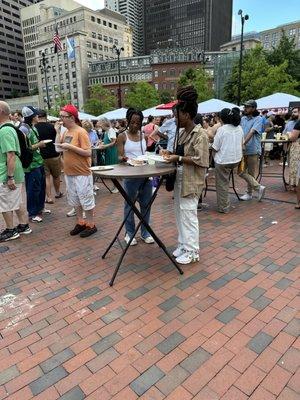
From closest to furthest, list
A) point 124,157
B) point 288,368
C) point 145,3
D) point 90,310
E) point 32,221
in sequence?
1. point 288,368
2. point 90,310
3. point 124,157
4. point 32,221
5. point 145,3

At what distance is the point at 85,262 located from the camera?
385cm

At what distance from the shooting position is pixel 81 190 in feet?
15.0

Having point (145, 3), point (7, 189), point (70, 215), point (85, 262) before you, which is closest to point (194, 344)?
point (85, 262)

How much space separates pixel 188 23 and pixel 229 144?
14480cm

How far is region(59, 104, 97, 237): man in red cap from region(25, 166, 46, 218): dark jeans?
4.08 ft

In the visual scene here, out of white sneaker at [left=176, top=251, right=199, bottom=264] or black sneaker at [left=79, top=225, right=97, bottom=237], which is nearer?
white sneaker at [left=176, top=251, right=199, bottom=264]

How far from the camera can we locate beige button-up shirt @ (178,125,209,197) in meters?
3.29

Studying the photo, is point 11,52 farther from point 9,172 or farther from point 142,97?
point 9,172

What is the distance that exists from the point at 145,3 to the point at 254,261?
16677 centimetres

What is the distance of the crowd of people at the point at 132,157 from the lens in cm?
341

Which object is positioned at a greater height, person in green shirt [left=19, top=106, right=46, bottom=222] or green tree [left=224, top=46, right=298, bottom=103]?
green tree [left=224, top=46, right=298, bottom=103]

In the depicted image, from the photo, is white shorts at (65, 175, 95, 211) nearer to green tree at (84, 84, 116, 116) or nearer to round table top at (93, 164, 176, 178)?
round table top at (93, 164, 176, 178)

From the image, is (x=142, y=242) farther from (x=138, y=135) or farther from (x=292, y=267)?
(x=292, y=267)

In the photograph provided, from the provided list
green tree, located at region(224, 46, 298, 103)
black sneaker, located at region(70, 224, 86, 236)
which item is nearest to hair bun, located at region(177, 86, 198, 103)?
black sneaker, located at region(70, 224, 86, 236)
